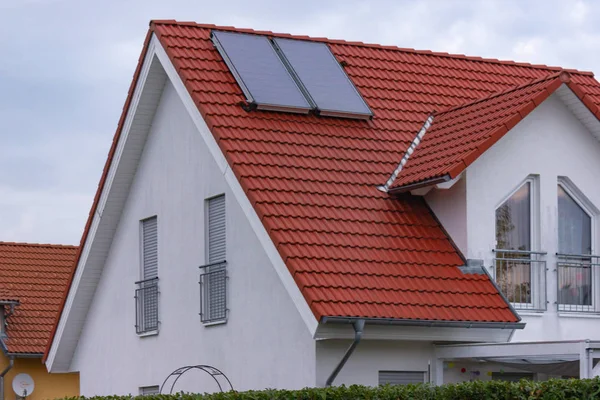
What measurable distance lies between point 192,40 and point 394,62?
12.8 feet

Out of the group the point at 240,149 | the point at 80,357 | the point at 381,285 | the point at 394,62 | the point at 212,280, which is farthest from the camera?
the point at 80,357

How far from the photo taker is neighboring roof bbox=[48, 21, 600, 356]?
17906 mm

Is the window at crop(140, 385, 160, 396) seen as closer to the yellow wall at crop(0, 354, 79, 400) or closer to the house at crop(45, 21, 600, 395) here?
the house at crop(45, 21, 600, 395)

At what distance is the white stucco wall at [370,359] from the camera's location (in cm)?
1783

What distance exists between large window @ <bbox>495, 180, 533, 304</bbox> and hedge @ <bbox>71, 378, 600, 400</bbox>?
162 inches

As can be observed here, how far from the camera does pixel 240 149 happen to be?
773 inches

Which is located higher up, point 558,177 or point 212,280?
point 558,177

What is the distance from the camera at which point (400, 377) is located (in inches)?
734

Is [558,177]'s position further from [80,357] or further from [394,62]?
[80,357]

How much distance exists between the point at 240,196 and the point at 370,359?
299cm

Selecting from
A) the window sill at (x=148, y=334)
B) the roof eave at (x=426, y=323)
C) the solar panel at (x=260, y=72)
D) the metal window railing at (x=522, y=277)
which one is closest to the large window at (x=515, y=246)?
the metal window railing at (x=522, y=277)

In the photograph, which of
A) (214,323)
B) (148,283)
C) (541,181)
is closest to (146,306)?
(148,283)

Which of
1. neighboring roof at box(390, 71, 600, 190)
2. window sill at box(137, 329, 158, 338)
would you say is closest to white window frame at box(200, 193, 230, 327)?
window sill at box(137, 329, 158, 338)

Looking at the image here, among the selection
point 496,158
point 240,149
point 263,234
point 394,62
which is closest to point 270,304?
point 263,234
